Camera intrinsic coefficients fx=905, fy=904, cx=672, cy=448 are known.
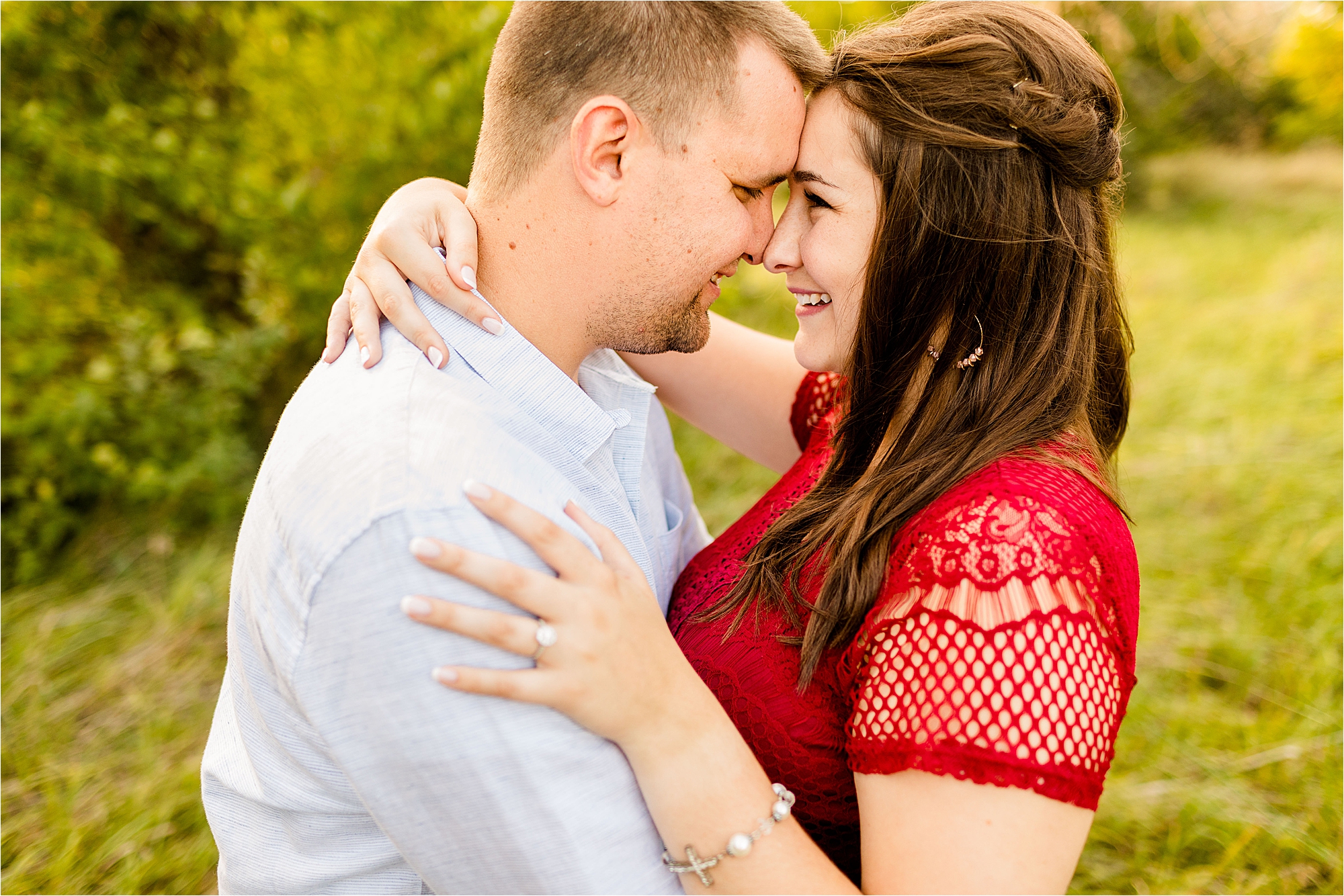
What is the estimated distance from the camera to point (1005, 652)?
1318 mm

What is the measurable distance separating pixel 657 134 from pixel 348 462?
2.78ft

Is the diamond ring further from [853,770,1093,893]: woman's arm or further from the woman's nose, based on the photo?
the woman's nose

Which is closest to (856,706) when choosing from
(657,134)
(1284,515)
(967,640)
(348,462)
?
(967,640)

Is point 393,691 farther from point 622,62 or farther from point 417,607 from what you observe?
point 622,62

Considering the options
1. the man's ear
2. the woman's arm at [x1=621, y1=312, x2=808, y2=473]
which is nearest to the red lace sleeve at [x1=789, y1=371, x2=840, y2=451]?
the woman's arm at [x1=621, y1=312, x2=808, y2=473]

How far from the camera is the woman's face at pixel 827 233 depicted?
1.80 m

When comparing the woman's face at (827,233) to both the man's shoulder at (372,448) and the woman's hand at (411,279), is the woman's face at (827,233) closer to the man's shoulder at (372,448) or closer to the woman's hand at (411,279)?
the woman's hand at (411,279)

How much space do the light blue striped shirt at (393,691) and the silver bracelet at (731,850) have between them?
0.09ft

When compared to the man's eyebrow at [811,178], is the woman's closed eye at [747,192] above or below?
below

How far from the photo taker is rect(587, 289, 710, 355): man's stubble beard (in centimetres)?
187

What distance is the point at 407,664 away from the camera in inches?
49.0

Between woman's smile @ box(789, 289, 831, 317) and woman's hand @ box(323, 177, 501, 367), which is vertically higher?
woman's smile @ box(789, 289, 831, 317)

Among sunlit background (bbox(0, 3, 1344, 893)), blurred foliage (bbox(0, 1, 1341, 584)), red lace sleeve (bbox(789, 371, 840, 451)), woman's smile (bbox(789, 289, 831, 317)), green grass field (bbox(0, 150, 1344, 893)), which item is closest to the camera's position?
woman's smile (bbox(789, 289, 831, 317))

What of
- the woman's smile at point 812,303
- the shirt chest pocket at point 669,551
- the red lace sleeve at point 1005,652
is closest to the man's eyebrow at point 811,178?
the woman's smile at point 812,303
